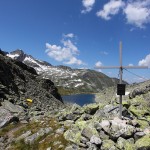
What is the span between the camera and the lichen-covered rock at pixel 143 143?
22.9 metres

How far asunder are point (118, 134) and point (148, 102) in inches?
614

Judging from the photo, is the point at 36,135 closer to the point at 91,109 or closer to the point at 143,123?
the point at 91,109

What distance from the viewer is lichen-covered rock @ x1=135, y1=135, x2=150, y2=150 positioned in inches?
901

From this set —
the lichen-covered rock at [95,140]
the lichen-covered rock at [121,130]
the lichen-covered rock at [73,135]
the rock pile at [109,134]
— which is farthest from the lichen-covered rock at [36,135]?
the lichen-covered rock at [121,130]

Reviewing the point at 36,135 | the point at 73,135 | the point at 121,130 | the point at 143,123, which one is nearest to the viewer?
the point at 121,130

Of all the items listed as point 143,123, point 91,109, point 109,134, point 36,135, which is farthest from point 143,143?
point 36,135

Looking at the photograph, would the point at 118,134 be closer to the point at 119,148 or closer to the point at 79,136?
the point at 119,148

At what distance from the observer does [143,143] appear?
23219mm

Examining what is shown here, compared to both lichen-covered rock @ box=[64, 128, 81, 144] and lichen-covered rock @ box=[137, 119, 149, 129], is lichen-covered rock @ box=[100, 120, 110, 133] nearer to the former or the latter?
lichen-covered rock @ box=[64, 128, 81, 144]

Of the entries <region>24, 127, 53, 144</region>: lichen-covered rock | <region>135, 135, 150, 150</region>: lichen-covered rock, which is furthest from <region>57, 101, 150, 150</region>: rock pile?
<region>24, 127, 53, 144</region>: lichen-covered rock

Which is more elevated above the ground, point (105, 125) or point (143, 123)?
point (143, 123)

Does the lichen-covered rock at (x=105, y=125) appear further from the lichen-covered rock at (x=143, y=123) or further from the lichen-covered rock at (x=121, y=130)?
the lichen-covered rock at (x=143, y=123)

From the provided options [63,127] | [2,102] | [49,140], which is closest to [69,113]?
[63,127]

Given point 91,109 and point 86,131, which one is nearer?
point 86,131
